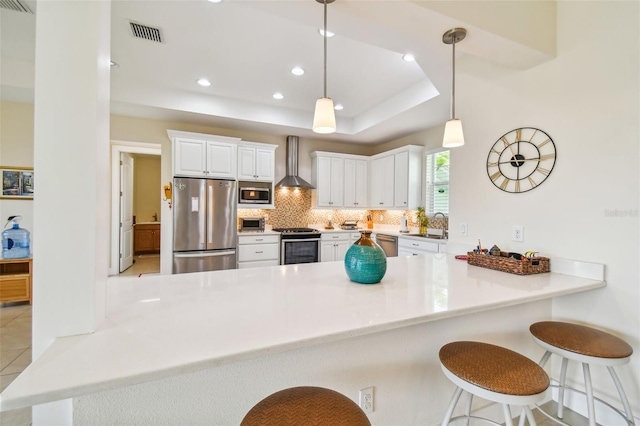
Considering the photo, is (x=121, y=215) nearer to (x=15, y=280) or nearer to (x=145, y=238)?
(x=15, y=280)

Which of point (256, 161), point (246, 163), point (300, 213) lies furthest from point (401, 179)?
→ point (246, 163)

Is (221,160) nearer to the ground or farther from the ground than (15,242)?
farther from the ground

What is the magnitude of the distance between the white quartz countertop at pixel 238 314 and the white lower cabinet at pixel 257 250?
2649mm

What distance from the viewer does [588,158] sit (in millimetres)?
1687

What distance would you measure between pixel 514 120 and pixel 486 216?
0.74 m

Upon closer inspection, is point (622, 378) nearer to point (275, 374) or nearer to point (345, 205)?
point (275, 374)

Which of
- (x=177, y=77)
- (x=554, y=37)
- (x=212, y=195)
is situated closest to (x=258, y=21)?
(x=177, y=77)

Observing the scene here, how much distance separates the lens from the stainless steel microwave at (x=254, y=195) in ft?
14.9

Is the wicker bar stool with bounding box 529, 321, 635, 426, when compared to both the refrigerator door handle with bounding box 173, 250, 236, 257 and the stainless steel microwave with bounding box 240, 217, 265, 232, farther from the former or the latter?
the stainless steel microwave with bounding box 240, 217, 265, 232

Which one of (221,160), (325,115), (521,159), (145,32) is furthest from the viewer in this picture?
(221,160)

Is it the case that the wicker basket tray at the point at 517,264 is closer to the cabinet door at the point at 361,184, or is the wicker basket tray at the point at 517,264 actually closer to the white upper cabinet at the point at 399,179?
the white upper cabinet at the point at 399,179

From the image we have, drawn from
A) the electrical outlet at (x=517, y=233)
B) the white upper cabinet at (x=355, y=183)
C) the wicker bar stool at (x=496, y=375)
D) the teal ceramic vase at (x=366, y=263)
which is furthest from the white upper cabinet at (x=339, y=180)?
the wicker bar stool at (x=496, y=375)

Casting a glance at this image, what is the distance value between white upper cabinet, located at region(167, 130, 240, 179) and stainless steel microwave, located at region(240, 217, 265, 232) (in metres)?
0.73

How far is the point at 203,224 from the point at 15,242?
223 cm
